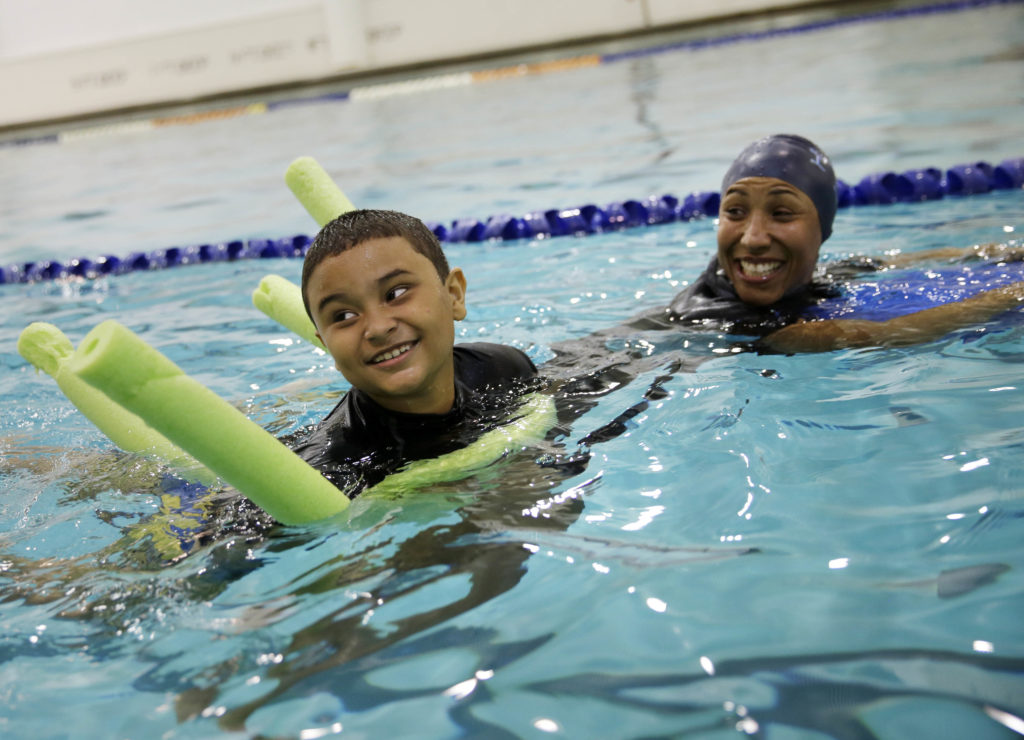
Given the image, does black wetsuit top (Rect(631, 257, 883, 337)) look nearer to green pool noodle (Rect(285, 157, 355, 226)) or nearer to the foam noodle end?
green pool noodle (Rect(285, 157, 355, 226))

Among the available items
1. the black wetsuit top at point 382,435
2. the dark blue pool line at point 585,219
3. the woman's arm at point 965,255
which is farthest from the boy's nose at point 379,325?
the dark blue pool line at point 585,219

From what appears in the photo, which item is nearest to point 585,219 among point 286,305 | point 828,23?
point 286,305

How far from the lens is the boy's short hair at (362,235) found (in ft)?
7.86

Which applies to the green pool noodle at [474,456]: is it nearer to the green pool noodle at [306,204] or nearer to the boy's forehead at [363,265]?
the boy's forehead at [363,265]

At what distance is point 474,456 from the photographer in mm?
2473

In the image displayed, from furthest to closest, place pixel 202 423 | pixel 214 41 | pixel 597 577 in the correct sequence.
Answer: pixel 214 41
pixel 597 577
pixel 202 423

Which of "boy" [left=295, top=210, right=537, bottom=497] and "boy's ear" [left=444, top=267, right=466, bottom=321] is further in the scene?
"boy's ear" [left=444, top=267, right=466, bottom=321]

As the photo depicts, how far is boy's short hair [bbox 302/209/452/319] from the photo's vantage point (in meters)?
2.40

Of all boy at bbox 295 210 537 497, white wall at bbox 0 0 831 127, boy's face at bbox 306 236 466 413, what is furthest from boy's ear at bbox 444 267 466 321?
white wall at bbox 0 0 831 127

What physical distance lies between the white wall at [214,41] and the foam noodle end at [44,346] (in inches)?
699

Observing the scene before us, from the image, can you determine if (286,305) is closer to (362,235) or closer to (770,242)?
(362,235)

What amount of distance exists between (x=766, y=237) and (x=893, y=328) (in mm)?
564

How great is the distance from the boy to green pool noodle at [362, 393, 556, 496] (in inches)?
2.4

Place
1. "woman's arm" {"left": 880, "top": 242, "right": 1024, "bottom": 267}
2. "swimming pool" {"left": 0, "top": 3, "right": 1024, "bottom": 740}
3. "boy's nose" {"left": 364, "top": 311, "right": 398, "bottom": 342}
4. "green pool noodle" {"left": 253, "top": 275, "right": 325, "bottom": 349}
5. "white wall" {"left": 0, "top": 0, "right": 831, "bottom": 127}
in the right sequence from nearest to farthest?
"swimming pool" {"left": 0, "top": 3, "right": 1024, "bottom": 740}, "boy's nose" {"left": 364, "top": 311, "right": 398, "bottom": 342}, "green pool noodle" {"left": 253, "top": 275, "right": 325, "bottom": 349}, "woman's arm" {"left": 880, "top": 242, "right": 1024, "bottom": 267}, "white wall" {"left": 0, "top": 0, "right": 831, "bottom": 127}
